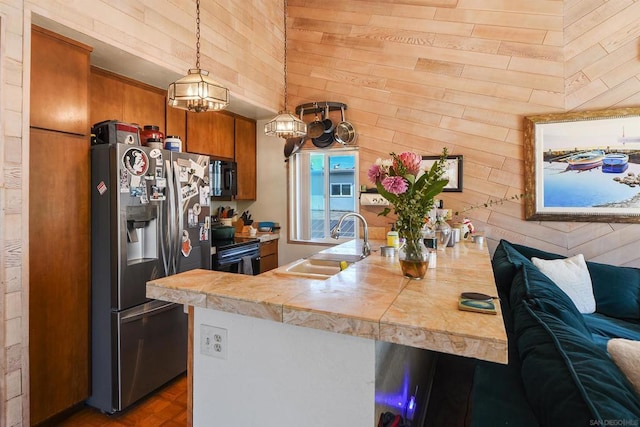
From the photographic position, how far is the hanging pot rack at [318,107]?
376 centimetres

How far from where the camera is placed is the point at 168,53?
2578mm

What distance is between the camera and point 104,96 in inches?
103

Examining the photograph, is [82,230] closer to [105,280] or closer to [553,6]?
[105,280]

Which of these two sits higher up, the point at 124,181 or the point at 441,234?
the point at 124,181

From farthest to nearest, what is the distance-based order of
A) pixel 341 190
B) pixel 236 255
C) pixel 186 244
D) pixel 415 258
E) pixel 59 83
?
pixel 341 190
pixel 236 255
pixel 186 244
pixel 59 83
pixel 415 258

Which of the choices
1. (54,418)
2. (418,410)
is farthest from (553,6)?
(54,418)

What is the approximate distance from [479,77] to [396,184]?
2700 millimetres

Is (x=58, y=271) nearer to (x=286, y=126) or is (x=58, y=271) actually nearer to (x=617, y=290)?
(x=286, y=126)

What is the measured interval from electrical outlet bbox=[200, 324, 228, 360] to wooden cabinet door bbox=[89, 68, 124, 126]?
6.92ft

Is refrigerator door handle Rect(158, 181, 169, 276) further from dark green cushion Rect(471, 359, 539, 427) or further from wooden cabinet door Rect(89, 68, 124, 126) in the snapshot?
dark green cushion Rect(471, 359, 539, 427)

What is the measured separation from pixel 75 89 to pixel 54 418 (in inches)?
78.5

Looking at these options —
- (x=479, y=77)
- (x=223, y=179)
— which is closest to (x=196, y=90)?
(x=223, y=179)

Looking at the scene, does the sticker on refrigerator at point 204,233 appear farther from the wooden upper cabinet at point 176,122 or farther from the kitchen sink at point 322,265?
the wooden upper cabinet at point 176,122

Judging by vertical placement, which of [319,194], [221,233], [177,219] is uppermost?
[319,194]
